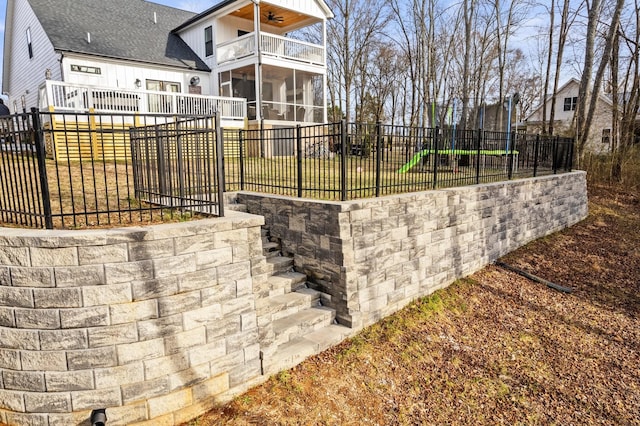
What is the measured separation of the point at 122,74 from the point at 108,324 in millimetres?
15121

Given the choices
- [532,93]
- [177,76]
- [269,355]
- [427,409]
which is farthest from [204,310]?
[532,93]

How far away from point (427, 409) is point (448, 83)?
33028 mm

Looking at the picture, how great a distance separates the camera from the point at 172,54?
→ 57.7ft

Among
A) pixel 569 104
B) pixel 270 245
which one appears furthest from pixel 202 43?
pixel 569 104

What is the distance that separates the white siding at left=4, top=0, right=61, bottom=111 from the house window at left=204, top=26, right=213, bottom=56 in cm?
625

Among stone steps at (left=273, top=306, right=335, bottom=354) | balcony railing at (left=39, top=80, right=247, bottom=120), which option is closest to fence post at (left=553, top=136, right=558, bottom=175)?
stone steps at (left=273, top=306, right=335, bottom=354)

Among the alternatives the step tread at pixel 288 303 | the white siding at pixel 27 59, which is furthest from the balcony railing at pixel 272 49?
the step tread at pixel 288 303

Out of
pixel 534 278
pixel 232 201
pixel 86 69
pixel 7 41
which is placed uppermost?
pixel 7 41

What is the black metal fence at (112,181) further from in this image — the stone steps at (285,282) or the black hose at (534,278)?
the black hose at (534,278)

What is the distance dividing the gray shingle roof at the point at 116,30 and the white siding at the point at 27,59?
1.97 feet

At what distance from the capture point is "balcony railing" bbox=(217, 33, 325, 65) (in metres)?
16.4

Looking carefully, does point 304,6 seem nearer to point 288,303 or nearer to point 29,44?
point 29,44

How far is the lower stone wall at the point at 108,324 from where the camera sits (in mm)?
3193

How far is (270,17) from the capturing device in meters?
18.4
